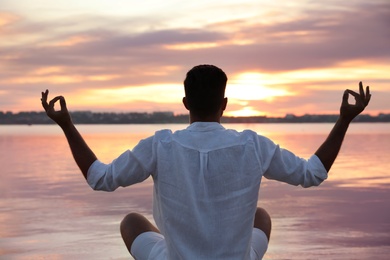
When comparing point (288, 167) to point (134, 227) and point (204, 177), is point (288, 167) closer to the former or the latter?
point (204, 177)

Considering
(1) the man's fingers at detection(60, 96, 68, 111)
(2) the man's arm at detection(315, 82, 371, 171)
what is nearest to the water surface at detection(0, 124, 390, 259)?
(2) the man's arm at detection(315, 82, 371, 171)

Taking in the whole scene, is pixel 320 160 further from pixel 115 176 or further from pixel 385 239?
pixel 385 239

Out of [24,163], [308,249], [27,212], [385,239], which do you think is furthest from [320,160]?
[24,163]

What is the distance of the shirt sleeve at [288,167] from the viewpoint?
2896mm

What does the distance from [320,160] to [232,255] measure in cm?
54

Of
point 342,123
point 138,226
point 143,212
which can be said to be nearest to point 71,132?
point 138,226

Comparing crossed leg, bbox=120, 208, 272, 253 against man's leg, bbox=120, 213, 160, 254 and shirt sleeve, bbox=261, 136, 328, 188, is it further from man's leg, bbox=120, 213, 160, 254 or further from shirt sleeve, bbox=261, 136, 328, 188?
shirt sleeve, bbox=261, 136, 328, 188

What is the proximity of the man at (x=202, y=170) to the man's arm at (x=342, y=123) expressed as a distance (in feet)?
0.38

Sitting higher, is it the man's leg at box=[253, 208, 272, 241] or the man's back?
the man's back

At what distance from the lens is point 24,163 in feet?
56.1

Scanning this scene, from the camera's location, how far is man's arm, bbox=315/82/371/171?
303 cm

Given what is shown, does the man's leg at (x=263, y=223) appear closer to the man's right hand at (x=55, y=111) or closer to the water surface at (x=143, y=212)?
the man's right hand at (x=55, y=111)

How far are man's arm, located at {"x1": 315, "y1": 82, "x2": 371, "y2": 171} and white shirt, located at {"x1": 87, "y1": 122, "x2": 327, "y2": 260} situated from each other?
190 millimetres

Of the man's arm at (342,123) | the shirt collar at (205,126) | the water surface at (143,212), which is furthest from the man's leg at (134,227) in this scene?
the water surface at (143,212)
